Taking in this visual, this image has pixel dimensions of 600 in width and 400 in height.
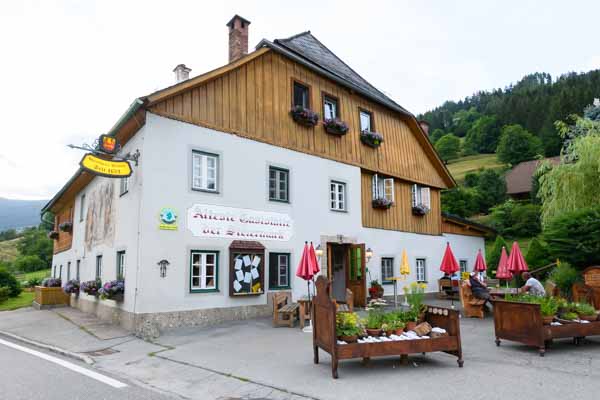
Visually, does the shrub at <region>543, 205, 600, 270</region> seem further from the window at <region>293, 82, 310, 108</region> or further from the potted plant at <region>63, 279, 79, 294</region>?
the potted plant at <region>63, 279, 79, 294</region>

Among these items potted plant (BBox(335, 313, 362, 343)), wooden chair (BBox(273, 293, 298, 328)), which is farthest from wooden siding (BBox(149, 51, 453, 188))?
potted plant (BBox(335, 313, 362, 343))

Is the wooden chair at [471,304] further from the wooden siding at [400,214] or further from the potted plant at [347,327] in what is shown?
the potted plant at [347,327]

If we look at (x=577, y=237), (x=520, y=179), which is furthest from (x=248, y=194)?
(x=520, y=179)

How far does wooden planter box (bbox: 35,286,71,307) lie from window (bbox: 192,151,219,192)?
1084 centimetres

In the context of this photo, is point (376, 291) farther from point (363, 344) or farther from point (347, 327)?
point (363, 344)

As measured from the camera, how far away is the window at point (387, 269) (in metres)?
17.8

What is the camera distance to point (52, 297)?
19.3 metres

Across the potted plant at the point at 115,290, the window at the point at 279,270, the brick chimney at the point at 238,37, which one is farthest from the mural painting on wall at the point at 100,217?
the brick chimney at the point at 238,37

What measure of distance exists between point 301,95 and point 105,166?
7.24m

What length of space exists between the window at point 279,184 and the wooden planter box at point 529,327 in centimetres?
745

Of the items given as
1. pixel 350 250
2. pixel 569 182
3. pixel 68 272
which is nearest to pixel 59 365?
pixel 350 250

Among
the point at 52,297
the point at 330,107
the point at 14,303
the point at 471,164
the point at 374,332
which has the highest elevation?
the point at 471,164

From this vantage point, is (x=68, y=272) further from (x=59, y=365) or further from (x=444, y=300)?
(x=444, y=300)

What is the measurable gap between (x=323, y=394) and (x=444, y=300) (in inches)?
561
